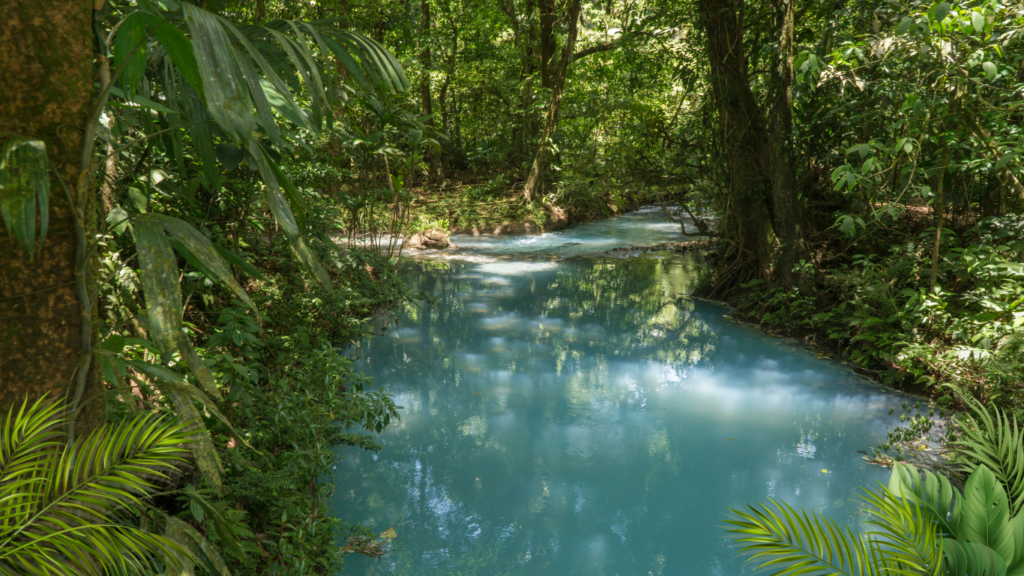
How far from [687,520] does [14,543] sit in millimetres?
2818

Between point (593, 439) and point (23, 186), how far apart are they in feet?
11.2

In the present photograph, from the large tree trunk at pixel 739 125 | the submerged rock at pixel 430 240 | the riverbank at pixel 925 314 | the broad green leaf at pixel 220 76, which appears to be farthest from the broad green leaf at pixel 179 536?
the submerged rock at pixel 430 240

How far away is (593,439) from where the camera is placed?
4.01 meters

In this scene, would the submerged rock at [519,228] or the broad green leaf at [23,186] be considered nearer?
the broad green leaf at [23,186]

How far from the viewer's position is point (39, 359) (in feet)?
4.49

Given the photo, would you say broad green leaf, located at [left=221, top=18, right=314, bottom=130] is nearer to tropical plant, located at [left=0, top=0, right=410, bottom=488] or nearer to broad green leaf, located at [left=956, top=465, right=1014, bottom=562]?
tropical plant, located at [left=0, top=0, right=410, bottom=488]

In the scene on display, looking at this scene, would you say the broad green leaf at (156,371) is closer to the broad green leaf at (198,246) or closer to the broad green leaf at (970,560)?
the broad green leaf at (198,246)

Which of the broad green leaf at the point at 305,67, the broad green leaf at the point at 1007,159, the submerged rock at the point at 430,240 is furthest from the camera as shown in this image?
the submerged rock at the point at 430,240

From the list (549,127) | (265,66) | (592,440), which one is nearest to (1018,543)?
(265,66)

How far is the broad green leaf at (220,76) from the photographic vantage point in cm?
119

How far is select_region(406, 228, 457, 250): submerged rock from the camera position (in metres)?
11.0

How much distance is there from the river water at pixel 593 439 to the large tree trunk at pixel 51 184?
1.73m

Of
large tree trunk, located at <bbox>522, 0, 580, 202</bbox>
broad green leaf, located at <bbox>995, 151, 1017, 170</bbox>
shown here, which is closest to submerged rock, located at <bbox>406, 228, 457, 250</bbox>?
large tree trunk, located at <bbox>522, 0, 580, 202</bbox>

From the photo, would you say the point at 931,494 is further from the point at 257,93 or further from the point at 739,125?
the point at 739,125
